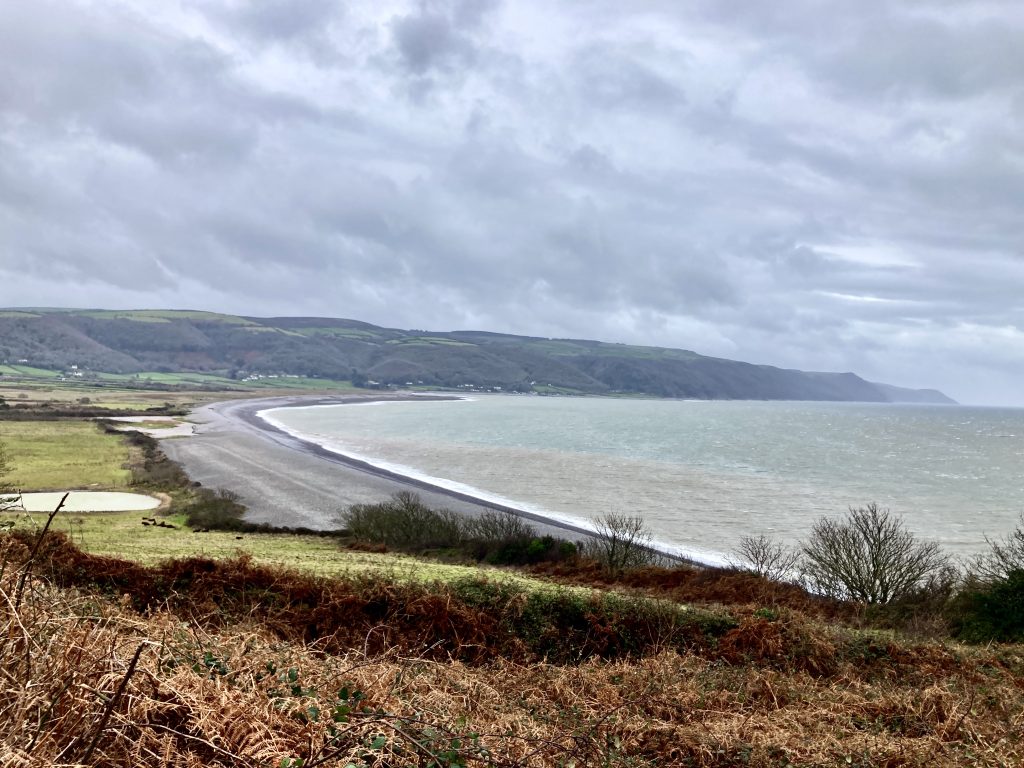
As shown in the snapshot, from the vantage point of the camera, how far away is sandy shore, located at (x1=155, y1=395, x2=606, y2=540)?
44.3 m

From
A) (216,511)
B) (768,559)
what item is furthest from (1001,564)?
(216,511)

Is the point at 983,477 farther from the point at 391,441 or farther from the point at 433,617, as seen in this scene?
the point at 433,617

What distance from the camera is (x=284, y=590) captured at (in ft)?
39.0

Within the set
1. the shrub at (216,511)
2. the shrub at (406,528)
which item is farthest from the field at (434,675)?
the shrub at (216,511)

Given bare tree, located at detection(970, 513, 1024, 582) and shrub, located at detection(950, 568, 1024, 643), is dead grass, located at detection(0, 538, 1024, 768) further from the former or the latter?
bare tree, located at detection(970, 513, 1024, 582)

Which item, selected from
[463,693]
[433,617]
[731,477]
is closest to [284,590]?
[433,617]

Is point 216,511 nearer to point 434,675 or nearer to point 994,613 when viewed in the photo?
point 994,613

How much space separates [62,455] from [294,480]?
68.3 ft

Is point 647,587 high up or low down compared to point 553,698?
down

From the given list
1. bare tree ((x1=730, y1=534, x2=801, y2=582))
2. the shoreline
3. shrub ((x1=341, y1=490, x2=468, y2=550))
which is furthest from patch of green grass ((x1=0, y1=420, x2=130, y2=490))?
bare tree ((x1=730, y1=534, x2=801, y2=582))

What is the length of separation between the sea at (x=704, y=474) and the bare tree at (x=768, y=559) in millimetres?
923

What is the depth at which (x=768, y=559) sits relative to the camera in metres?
33.8

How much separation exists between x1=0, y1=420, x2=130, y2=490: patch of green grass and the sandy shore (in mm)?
5119

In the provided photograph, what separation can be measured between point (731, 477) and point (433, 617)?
64555 mm
